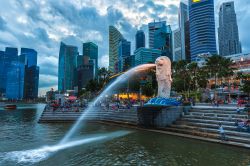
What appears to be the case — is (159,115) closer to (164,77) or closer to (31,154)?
(164,77)

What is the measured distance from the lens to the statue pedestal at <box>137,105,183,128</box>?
25156mm

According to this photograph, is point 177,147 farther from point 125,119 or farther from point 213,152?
point 125,119

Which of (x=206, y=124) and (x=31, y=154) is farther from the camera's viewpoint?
(x=206, y=124)

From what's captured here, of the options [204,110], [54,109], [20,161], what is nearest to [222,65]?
[204,110]

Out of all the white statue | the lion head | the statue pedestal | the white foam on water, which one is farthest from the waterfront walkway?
the white foam on water

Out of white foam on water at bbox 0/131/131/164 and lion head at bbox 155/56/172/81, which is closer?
white foam on water at bbox 0/131/131/164

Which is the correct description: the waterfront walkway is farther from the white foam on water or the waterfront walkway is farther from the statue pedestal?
the white foam on water

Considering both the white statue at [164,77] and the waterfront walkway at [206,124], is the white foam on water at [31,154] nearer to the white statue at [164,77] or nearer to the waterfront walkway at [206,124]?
the waterfront walkway at [206,124]

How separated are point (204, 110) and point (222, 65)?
49409mm

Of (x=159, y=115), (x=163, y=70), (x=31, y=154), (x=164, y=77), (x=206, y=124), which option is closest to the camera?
(x=31, y=154)

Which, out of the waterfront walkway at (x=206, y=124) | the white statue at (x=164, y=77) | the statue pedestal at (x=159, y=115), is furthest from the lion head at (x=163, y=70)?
the waterfront walkway at (x=206, y=124)

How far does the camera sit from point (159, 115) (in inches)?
1009

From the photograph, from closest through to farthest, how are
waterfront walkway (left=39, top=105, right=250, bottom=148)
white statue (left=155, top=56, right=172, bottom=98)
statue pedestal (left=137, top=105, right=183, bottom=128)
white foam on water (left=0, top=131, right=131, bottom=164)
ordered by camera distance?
1. white foam on water (left=0, top=131, right=131, bottom=164)
2. waterfront walkway (left=39, top=105, right=250, bottom=148)
3. statue pedestal (left=137, top=105, right=183, bottom=128)
4. white statue (left=155, top=56, right=172, bottom=98)

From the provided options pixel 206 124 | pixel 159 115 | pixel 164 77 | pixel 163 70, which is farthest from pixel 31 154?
pixel 163 70
